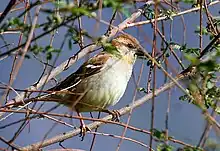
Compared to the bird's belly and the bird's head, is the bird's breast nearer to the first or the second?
the bird's belly

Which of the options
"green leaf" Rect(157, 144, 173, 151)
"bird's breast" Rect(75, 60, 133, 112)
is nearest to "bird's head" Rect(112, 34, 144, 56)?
"bird's breast" Rect(75, 60, 133, 112)

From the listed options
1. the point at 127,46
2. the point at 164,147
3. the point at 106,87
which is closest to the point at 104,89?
the point at 106,87

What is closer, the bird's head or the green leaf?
the green leaf

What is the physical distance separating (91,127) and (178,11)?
0.87 m

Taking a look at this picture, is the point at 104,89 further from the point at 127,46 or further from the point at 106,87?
the point at 127,46

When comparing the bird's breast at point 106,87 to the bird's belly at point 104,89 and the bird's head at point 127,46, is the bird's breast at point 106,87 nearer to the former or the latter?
the bird's belly at point 104,89

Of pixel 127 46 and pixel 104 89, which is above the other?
pixel 127 46

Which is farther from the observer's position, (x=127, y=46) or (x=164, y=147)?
(x=127, y=46)

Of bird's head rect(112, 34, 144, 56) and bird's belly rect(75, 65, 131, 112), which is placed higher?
bird's head rect(112, 34, 144, 56)

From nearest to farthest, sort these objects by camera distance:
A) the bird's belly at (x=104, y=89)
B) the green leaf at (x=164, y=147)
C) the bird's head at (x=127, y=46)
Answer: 1. the green leaf at (x=164, y=147)
2. the bird's head at (x=127, y=46)
3. the bird's belly at (x=104, y=89)

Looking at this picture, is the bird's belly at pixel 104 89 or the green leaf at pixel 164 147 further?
the bird's belly at pixel 104 89

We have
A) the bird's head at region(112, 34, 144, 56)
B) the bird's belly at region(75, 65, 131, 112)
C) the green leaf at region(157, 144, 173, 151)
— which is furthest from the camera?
the bird's belly at region(75, 65, 131, 112)

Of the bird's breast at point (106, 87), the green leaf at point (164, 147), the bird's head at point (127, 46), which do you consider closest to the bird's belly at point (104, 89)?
the bird's breast at point (106, 87)

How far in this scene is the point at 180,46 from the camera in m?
3.06
